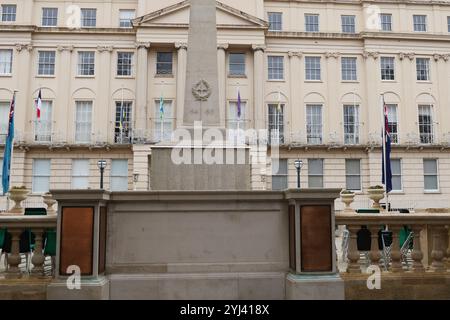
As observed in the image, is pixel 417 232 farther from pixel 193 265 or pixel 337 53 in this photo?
pixel 337 53

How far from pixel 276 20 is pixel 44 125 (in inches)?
832

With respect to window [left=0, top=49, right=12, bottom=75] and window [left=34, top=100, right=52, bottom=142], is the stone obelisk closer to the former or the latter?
window [left=34, top=100, right=52, bottom=142]

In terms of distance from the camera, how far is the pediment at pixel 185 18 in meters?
33.9

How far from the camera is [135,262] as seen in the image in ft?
20.7

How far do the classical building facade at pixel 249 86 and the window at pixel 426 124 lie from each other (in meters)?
0.09

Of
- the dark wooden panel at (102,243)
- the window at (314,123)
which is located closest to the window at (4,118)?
the window at (314,123)

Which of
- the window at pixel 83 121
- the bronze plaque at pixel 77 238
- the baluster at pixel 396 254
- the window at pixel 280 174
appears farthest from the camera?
the window at pixel 280 174

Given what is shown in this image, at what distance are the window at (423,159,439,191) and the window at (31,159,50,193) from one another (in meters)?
30.7

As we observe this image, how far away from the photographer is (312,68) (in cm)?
3700

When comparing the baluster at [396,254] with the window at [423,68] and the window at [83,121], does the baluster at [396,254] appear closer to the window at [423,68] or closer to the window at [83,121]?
the window at [83,121]

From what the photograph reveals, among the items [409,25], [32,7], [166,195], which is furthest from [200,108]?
[409,25]

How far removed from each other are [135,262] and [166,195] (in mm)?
1057

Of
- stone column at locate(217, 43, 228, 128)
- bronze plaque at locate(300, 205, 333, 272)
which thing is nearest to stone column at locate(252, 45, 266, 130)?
stone column at locate(217, 43, 228, 128)

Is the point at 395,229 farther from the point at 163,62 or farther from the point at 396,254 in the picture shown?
the point at 163,62
